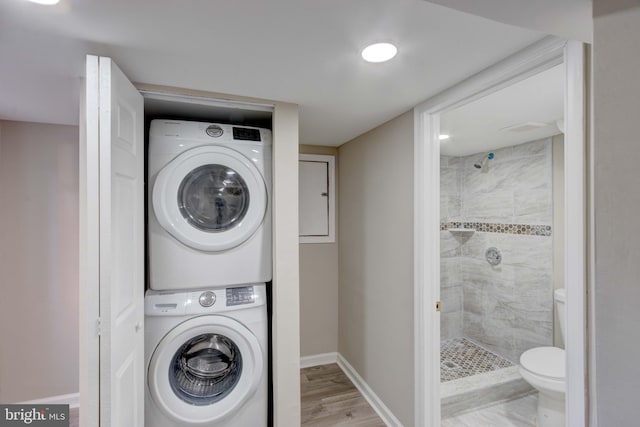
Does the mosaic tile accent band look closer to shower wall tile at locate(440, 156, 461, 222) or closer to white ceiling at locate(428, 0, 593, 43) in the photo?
shower wall tile at locate(440, 156, 461, 222)

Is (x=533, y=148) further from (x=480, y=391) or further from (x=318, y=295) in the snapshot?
(x=318, y=295)

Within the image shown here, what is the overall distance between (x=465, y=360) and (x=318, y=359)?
145 centimetres

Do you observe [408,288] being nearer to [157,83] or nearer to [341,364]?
[341,364]

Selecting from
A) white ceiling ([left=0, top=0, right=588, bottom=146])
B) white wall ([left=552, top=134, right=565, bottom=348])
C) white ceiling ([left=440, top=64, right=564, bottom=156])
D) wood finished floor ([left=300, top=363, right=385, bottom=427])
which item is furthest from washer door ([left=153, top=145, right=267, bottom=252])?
white wall ([left=552, top=134, right=565, bottom=348])

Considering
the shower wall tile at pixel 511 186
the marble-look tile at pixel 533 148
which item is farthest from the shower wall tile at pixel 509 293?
the marble-look tile at pixel 533 148

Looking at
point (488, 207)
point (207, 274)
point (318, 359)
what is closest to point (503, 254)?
point (488, 207)

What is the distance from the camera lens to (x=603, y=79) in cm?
42

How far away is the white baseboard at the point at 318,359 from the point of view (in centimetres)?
291

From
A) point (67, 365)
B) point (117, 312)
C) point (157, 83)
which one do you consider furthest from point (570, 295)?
point (67, 365)

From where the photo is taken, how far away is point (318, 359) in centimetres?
296

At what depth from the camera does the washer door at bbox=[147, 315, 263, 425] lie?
1.65m

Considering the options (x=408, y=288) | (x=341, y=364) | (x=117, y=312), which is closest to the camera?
(x=117, y=312)

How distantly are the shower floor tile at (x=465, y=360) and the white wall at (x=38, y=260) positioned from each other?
3056mm

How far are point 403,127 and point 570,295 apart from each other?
4.31ft
